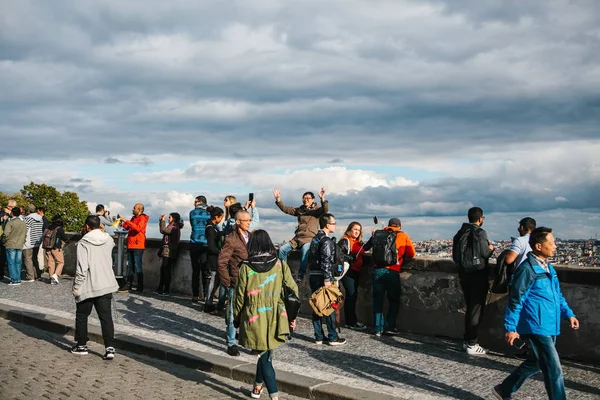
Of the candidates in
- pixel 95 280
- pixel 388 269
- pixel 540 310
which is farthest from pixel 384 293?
pixel 540 310

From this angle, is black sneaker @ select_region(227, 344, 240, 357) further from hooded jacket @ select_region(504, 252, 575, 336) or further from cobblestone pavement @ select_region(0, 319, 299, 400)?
hooded jacket @ select_region(504, 252, 575, 336)

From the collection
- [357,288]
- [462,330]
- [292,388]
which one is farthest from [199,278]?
[292,388]

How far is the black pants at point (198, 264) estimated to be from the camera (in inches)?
515

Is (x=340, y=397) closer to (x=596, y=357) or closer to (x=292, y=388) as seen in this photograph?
(x=292, y=388)

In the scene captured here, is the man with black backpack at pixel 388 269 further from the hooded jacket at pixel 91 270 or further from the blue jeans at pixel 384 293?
the hooded jacket at pixel 91 270

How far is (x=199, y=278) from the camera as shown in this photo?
45.4ft

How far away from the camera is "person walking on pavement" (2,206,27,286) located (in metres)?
17.4

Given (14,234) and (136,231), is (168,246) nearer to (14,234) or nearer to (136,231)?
(136,231)

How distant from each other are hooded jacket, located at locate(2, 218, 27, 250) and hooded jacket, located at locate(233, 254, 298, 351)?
40.0ft

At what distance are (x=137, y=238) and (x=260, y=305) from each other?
902cm

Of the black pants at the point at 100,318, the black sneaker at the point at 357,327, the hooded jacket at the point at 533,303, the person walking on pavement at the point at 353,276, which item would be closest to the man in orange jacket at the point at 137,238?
the black pants at the point at 100,318

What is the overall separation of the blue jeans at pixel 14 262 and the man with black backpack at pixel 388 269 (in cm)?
1066

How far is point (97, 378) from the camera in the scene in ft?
Answer: 26.7

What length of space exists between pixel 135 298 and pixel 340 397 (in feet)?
27.2
